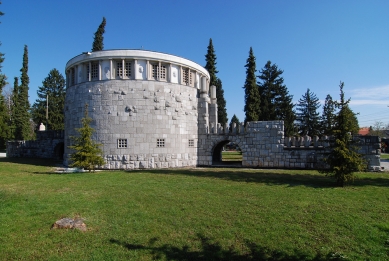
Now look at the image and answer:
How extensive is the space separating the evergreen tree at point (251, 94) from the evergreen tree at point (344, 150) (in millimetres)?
22086

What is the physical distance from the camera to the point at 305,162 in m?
18.2

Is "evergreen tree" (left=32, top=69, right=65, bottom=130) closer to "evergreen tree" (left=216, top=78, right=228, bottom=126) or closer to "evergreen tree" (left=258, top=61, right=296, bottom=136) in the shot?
"evergreen tree" (left=216, top=78, right=228, bottom=126)

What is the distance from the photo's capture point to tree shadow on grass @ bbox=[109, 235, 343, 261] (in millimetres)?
5145

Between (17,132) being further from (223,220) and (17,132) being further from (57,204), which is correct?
(223,220)

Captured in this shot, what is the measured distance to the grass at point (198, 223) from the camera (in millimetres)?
5328

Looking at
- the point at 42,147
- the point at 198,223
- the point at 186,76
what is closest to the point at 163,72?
the point at 186,76

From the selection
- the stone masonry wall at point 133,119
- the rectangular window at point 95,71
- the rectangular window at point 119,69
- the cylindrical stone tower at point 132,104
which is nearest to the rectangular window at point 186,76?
the cylindrical stone tower at point 132,104

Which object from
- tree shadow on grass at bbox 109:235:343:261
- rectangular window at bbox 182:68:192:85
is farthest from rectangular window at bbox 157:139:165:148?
tree shadow on grass at bbox 109:235:343:261

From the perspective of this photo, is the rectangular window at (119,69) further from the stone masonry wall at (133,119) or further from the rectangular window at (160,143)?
the rectangular window at (160,143)

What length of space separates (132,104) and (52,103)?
118 ft

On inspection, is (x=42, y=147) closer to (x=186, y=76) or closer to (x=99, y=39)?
(x=99, y=39)

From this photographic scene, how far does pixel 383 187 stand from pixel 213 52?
29.3 meters

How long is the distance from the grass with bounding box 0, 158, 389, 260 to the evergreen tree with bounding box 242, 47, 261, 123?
23.5 metres

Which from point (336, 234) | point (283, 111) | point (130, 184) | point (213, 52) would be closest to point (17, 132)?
point (213, 52)
